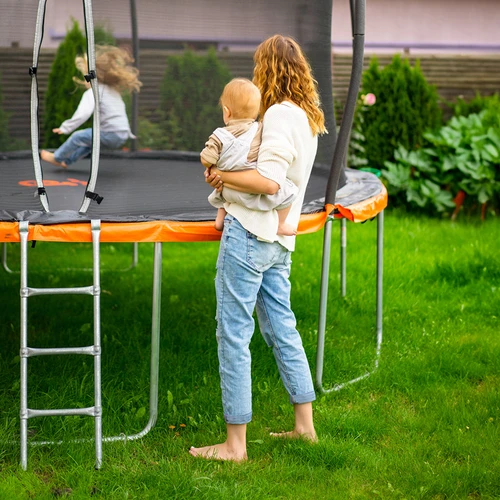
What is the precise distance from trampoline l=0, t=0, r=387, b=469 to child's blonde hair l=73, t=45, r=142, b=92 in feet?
1.33

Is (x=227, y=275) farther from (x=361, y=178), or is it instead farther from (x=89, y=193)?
(x=361, y=178)

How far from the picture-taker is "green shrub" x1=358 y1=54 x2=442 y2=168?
5.83 meters

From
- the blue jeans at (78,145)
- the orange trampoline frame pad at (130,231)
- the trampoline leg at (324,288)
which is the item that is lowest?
the trampoline leg at (324,288)

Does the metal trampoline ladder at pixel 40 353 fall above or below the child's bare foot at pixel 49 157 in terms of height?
below

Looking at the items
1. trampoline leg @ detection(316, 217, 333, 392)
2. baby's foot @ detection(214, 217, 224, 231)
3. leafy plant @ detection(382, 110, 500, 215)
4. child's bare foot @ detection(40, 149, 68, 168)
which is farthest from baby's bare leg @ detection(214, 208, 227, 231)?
leafy plant @ detection(382, 110, 500, 215)

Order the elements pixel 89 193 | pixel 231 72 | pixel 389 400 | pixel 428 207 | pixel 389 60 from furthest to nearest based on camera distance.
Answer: pixel 389 60 < pixel 428 207 < pixel 231 72 < pixel 389 400 < pixel 89 193

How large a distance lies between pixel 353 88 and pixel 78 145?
5.67 feet

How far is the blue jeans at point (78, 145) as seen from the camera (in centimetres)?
405

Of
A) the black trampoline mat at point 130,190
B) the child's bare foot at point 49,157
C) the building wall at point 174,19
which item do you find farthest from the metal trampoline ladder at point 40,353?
the child's bare foot at point 49,157

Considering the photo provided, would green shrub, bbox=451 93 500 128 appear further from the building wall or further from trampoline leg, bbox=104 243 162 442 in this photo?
trampoline leg, bbox=104 243 162 442

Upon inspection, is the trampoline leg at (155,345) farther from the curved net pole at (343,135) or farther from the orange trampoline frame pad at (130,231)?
the curved net pole at (343,135)

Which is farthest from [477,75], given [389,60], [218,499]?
[218,499]

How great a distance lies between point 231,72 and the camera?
3.84 m

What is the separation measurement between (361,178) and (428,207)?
218 cm
